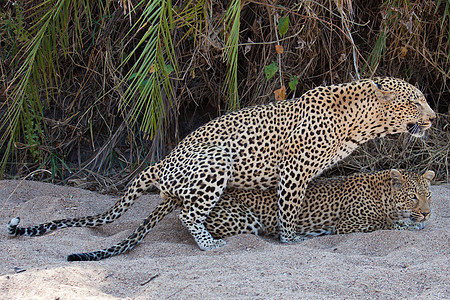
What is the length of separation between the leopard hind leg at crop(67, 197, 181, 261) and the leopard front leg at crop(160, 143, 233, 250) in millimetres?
132

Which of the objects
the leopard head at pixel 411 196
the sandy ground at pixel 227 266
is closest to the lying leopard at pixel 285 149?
the sandy ground at pixel 227 266

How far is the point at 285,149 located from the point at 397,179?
43.8 inches

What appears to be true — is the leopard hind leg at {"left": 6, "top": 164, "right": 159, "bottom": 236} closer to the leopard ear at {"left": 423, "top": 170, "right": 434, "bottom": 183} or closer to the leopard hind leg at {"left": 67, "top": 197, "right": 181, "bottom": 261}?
the leopard hind leg at {"left": 67, "top": 197, "right": 181, "bottom": 261}

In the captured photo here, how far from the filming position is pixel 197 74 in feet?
25.1

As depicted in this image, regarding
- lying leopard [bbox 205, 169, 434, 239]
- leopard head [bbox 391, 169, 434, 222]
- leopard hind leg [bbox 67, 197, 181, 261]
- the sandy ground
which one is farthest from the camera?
lying leopard [bbox 205, 169, 434, 239]

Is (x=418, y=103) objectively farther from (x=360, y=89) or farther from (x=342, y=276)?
(x=342, y=276)

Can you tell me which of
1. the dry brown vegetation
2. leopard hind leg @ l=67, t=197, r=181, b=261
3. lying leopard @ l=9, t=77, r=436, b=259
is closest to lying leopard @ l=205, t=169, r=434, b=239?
lying leopard @ l=9, t=77, r=436, b=259

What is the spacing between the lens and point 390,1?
→ 6.66 metres

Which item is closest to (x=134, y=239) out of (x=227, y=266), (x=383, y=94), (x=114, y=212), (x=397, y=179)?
(x=114, y=212)

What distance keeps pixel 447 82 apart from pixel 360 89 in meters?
2.90

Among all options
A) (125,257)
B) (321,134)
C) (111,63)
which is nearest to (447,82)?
(321,134)

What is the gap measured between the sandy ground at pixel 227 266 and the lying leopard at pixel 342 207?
0.85ft

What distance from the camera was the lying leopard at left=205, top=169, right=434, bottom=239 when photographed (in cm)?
546

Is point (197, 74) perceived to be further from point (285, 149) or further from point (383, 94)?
point (383, 94)
